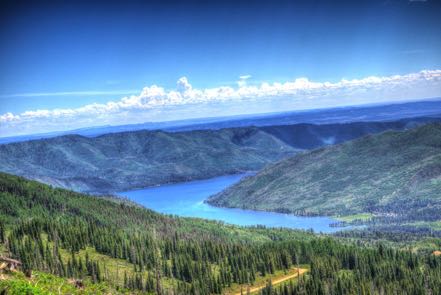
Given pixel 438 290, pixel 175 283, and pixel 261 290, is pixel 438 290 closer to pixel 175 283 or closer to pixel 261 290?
pixel 261 290

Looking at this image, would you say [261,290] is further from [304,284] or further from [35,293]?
[35,293]

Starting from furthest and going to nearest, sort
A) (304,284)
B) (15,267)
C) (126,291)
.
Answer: (304,284)
(126,291)
(15,267)

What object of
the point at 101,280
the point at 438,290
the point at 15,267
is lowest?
the point at 438,290

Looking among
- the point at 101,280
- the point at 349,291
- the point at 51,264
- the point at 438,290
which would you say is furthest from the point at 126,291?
the point at 438,290

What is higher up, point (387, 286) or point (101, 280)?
point (101, 280)

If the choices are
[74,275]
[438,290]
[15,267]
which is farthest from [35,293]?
[438,290]

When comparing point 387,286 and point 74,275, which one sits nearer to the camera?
point 74,275

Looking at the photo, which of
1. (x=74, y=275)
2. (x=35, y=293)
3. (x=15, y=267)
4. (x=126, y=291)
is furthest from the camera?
(x=74, y=275)

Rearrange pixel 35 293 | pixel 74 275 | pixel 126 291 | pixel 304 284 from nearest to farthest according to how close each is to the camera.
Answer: pixel 35 293 < pixel 126 291 < pixel 74 275 < pixel 304 284

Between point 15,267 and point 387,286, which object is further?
point 387,286
